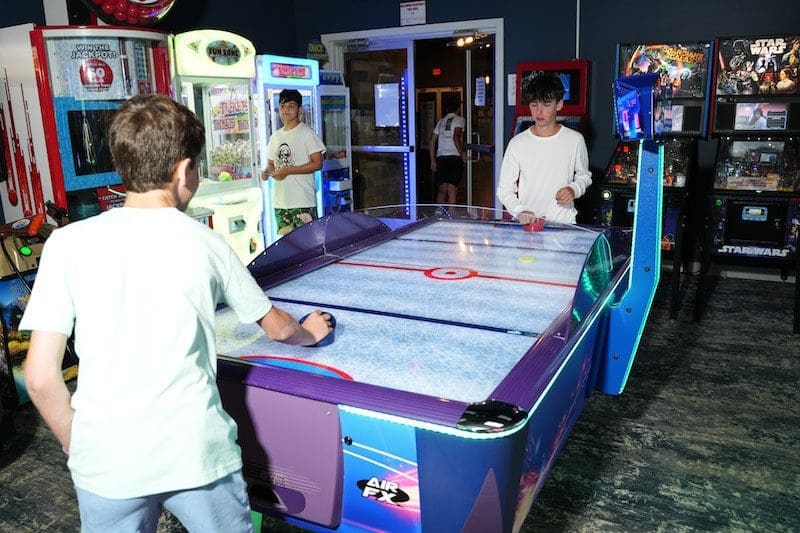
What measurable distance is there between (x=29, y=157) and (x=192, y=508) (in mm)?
3313

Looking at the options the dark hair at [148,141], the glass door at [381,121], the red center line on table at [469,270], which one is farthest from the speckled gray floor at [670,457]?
the glass door at [381,121]

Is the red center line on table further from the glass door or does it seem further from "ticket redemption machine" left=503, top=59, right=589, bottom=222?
the glass door

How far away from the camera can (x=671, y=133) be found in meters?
5.11

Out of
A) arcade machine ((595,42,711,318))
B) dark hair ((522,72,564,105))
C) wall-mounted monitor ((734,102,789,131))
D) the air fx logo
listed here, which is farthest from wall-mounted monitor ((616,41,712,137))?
the air fx logo

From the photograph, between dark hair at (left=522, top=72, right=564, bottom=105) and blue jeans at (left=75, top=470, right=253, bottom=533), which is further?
dark hair at (left=522, top=72, right=564, bottom=105)

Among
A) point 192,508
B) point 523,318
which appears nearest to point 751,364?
point 523,318

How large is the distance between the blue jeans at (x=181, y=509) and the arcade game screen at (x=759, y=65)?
15.5 feet

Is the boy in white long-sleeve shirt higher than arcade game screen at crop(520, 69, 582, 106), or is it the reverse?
arcade game screen at crop(520, 69, 582, 106)

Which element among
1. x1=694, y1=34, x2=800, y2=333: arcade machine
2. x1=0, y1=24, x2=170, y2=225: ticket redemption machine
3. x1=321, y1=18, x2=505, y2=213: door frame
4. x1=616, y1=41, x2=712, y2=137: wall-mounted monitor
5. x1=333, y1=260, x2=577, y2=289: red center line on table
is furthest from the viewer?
x1=321, y1=18, x2=505, y2=213: door frame

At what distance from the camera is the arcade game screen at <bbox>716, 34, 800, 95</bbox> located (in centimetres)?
466

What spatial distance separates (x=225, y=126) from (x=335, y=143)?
5.13 feet

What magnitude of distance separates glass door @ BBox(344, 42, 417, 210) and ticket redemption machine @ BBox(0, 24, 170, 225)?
3.41m

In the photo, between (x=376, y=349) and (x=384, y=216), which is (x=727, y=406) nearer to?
(x=384, y=216)

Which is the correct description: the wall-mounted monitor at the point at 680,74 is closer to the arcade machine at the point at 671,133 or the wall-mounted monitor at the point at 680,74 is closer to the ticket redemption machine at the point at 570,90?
the arcade machine at the point at 671,133
